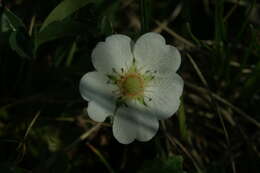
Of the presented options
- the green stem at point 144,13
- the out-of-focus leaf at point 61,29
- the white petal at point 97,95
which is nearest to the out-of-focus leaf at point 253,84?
the green stem at point 144,13

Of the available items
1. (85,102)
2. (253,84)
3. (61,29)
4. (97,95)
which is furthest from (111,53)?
(253,84)

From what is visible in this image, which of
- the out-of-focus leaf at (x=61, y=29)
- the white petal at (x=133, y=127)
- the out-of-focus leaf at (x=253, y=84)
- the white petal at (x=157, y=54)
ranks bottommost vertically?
the out-of-focus leaf at (x=253, y=84)

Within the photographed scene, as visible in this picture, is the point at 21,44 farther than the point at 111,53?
Yes

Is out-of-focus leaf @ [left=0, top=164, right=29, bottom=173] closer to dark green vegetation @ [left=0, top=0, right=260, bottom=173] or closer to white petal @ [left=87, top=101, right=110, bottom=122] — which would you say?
dark green vegetation @ [left=0, top=0, right=260, bottom=173]

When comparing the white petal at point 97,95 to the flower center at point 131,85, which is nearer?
the white petal at point 97,95

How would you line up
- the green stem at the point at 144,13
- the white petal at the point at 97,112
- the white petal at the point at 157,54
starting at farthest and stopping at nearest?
the green stem at the point at 144,13, the white petal at the point at 157,54, the white petal at the point at 97,112

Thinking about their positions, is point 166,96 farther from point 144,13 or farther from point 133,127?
point 144,13

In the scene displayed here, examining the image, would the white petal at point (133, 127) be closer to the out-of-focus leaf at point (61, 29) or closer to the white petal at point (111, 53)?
the white petal at point (111, 53)

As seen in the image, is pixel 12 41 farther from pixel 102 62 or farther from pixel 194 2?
pixel 194 2
